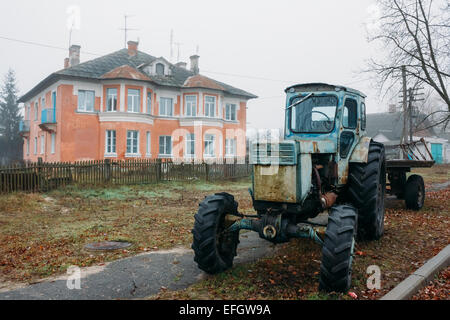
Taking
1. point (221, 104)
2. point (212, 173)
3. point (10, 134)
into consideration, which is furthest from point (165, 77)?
point (10, 134)

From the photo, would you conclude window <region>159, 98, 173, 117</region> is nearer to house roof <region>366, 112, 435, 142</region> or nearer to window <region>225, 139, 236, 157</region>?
window <region>225, 139, 236, 157</region>

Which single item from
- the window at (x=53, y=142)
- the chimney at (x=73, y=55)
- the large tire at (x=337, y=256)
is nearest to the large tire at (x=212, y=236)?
the large tire at (x=337, y=256)

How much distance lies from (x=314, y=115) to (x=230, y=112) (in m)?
Answer: 26.6

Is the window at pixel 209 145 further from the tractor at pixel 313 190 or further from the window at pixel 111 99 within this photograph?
the tractor at pixel 313 190

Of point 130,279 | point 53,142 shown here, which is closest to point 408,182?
point 130,279

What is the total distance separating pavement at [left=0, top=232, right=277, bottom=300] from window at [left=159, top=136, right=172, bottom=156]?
23.2 m

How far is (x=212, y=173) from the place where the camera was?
21.7 metres

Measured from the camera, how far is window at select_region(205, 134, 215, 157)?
30.3 m

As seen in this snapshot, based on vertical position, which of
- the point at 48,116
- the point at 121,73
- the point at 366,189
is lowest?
the point at 366,189

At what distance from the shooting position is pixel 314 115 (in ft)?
21.3

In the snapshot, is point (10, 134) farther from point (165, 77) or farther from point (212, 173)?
point (212, 173)

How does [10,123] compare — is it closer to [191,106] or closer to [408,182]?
[191,106]

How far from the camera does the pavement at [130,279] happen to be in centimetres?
470
